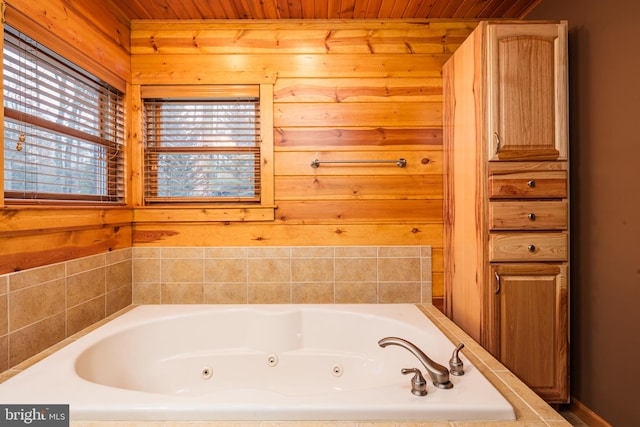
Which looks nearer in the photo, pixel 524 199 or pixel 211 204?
pixel 524 199

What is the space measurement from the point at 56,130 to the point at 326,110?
1.41 meters

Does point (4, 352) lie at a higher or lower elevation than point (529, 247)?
lower

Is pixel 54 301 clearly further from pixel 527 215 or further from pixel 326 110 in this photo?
pixel 527 215

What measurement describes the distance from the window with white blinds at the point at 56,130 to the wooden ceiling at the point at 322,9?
56 centimetres

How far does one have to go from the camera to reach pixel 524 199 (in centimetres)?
178

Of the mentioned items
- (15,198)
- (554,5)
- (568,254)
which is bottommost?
(568,254)

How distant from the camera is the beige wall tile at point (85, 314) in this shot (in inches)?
66.0

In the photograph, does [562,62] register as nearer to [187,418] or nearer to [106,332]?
[187,418]

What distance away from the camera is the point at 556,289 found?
1777mm

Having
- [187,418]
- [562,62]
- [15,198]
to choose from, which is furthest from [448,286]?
[15,198]

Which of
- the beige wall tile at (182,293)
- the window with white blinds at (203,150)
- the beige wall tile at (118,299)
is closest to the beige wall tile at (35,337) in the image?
the beige wall tile at (118,299)

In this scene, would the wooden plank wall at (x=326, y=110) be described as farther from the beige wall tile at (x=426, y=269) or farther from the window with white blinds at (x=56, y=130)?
the window with white blinds at (x=56, y=130)

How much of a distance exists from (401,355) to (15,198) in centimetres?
177

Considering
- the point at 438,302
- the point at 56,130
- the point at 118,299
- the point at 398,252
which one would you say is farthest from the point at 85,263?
the point at 438,302
